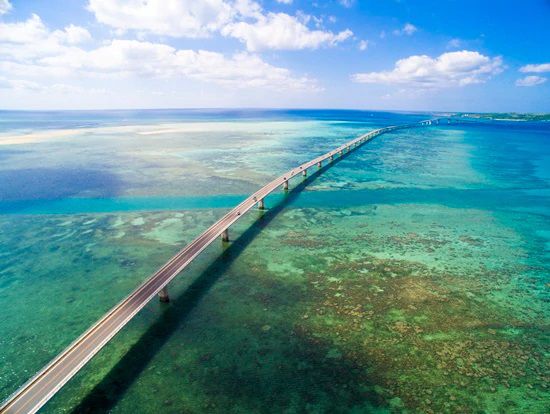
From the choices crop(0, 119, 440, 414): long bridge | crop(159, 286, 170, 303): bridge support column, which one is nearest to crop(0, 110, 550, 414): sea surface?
crop(159, 286, 170, 303): bridge support column

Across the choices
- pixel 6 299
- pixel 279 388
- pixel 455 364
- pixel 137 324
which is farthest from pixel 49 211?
pixel 455 364

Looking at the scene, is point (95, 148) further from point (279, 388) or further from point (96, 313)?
point (279, 388)

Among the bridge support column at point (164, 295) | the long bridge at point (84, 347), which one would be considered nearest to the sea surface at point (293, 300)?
the bridge support column at point (164, 295)

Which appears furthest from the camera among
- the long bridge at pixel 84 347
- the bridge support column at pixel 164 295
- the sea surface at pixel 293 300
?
the bridge support column at pixel 164 295

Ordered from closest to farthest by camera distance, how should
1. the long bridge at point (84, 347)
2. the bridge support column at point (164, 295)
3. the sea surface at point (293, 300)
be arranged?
the long bridge at point (84, 347) → the sea surface at point (293, 300) → the bridge support column at point (164, 295)

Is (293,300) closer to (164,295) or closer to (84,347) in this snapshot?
(164,295)

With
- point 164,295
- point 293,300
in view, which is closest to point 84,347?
point 164,295

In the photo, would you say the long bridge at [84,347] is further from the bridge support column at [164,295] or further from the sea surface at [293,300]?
the sea surface at [293,300]

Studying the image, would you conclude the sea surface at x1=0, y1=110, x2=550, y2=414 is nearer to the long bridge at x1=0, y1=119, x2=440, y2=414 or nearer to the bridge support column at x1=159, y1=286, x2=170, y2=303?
the bridge support column at x1=159, y1=286, x2=170, y2=303
